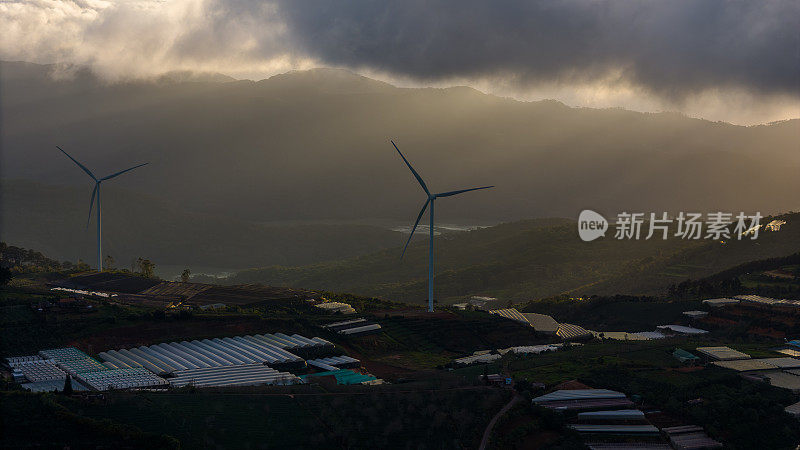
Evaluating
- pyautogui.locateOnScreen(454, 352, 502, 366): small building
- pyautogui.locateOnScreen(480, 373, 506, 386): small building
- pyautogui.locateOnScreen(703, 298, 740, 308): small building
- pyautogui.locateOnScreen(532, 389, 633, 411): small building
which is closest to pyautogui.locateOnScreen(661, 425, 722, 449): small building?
pyautogui.locateOnScreen(532, 389, 633, 411): small building

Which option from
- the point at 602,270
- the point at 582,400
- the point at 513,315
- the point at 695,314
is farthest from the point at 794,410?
the point at 602,270

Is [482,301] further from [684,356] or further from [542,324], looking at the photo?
[684,356]

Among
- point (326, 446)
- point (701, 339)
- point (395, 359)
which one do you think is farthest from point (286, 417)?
point (701, 339)

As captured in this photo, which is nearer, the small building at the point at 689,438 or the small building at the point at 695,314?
the small building at the point at 689,438

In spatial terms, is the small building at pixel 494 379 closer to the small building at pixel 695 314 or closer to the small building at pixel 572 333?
the small building at pixel 572 333

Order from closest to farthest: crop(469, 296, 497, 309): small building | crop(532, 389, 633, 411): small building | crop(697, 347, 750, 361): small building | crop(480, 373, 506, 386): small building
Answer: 1. crop(532, 389, 633, 411): small building
2. crop(480, 373, 506, 386): small building
3. crop(697, 347, 750, 361): small building
4. crop(469, 296, 497, 309): small building

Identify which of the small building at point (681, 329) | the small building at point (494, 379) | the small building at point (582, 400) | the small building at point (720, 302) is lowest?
the small building at point (582, 400)

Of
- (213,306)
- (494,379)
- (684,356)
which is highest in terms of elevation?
(213,306)

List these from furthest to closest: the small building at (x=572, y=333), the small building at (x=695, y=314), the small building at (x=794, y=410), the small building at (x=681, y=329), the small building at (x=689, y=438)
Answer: the small building at (x=695, y=314) < the small building at (x=681, y=329) < the small building at (x=572, y=333) < the small building at (x=794, y=410) < the small building at (x=689, y=438)

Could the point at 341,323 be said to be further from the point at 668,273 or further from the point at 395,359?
the point at 668,273

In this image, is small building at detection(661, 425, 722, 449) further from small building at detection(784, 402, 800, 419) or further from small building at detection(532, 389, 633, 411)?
small building at detection(784, 402, 800, 419)

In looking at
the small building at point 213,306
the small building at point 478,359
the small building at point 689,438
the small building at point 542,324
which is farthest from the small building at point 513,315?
the small building at point 689,438

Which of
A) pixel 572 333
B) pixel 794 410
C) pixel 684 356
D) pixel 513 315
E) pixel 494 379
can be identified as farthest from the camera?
pixel 513 315
